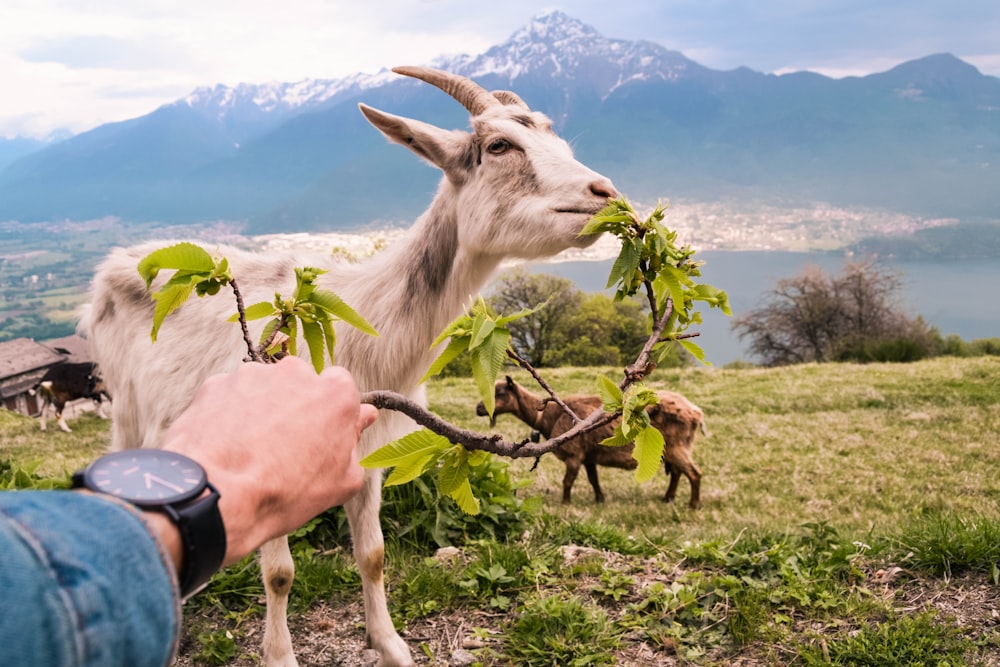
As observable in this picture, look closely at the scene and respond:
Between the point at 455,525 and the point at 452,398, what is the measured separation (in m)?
13.0

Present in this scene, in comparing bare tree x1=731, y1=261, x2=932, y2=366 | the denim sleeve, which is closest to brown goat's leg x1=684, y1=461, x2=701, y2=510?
the denim sleeve

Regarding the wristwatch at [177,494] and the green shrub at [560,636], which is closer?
the wristwatch at [177,494]

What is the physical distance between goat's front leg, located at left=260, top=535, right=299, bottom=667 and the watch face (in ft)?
10.2

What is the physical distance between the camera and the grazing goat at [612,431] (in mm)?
9102

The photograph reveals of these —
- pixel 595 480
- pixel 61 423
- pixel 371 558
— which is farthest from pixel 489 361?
pixel 61 423

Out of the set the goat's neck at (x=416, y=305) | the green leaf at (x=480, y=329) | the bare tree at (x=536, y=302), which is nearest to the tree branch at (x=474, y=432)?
the green leaf at (x=480, y=329)

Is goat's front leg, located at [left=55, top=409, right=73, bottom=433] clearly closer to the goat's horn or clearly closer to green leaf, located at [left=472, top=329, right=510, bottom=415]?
the goat's horn

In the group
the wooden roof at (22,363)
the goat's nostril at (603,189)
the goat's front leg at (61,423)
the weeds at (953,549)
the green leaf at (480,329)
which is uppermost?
the goat's nostril at (603,189)

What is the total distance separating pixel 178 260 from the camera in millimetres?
1872

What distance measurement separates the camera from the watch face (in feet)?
3.36

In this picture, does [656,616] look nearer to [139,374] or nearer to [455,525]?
[455,525]

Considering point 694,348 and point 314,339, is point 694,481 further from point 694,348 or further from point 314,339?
point 314,339

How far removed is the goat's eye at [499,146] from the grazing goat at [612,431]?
5304 millimetres

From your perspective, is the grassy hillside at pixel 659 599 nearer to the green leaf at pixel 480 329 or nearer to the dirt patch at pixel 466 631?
the dirt patch at pixel 466 631
